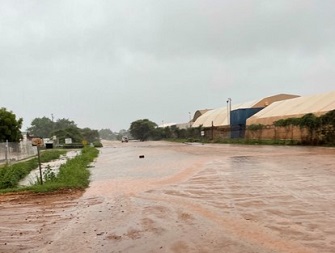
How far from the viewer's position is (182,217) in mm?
8328

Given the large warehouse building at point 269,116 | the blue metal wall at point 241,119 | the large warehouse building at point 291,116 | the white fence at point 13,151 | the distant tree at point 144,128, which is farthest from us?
the distant tree at point 144,128

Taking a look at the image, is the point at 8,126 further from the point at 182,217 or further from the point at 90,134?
the point at 90,134

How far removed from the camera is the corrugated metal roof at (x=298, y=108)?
40156 millimetres

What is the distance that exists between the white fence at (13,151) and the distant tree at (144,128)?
68.0m

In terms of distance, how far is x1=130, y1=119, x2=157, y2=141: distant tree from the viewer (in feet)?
360

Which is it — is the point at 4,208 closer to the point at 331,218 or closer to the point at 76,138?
the point at 331,218

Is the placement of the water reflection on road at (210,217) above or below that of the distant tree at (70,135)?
below

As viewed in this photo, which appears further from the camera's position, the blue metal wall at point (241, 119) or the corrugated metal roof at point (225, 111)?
the corrugated metal roof at point (225, 111)

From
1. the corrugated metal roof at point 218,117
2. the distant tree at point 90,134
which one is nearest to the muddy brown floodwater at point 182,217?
the corrugated metal roof at point 218,117

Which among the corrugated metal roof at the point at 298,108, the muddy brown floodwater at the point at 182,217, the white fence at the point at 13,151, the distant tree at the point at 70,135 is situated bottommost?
the muddy brown floodwater at the point at 182,217

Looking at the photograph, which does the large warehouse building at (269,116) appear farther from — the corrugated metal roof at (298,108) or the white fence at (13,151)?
the white fence at (13,151)

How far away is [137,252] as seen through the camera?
590 centimetres

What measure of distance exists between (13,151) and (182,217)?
90.0ft

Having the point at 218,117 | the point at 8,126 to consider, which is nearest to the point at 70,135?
the point at 218,117
